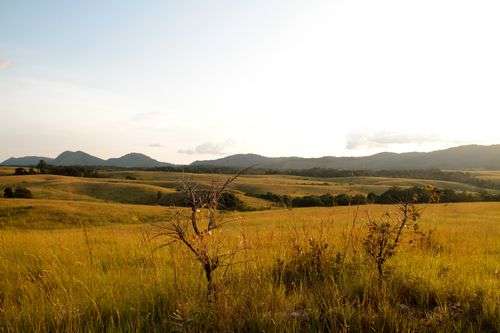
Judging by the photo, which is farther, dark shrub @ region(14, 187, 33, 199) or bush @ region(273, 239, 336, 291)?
dark shrub @ region(14, 187, 33, 199)

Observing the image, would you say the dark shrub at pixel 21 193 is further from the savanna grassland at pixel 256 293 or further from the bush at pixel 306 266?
the bush at pixel 306 266

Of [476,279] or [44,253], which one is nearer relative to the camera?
[476,279]

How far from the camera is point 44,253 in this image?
8.87 m

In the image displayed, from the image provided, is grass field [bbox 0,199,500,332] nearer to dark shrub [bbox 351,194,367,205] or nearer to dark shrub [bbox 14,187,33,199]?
dark shrub [bbox 351,194,367,205]

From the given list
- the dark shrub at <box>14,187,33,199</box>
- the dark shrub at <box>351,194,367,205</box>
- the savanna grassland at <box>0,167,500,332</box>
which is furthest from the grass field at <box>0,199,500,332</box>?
the dark shrub at <box>14,187,33,199</box>

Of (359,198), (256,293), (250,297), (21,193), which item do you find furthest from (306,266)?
(21,193)

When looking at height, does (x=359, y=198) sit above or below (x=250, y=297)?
above

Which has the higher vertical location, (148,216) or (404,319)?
(404,319)

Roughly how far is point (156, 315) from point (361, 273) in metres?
2.90

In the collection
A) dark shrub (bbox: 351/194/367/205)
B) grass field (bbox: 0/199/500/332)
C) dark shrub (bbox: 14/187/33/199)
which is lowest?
dark shrub (bbox: 14/187/33/199)

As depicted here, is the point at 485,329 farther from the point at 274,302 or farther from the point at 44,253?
the point at 44,253

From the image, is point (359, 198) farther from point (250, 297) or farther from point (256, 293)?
point (250, 297)

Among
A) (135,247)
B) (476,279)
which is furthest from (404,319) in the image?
(135,247)

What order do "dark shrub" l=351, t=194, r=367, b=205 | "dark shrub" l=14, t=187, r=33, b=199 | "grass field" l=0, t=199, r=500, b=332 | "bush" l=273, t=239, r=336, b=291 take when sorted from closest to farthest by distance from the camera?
"grass field" l=0, t=199, r=500, b=332, "bush" l=273, t=239, r=336, b=291, "dark shrub" l=351, t=194, r=367, b=205, "dark shrub" l=14, t=187, r=33, b=199
